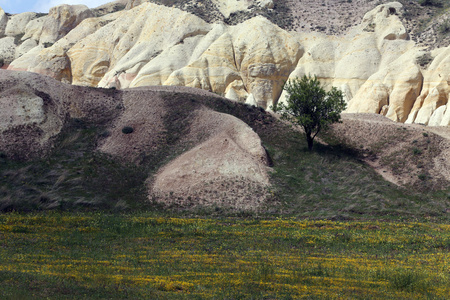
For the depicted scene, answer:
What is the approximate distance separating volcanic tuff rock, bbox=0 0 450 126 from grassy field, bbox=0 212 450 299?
42.5m

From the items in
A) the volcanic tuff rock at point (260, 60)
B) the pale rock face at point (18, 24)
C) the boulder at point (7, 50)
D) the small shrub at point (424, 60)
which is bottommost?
the boulder at point (7, 50)

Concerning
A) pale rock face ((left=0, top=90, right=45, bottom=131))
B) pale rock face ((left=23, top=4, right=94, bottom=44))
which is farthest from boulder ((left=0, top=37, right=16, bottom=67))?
pale rock face ((left=0, top=90, right=45, bottom=131))

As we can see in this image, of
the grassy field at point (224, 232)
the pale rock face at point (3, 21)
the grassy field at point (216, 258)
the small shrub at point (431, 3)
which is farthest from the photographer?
the pale rock face at point (3, 21)

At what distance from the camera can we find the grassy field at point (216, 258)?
1570 cm

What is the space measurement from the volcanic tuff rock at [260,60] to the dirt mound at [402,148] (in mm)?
18010

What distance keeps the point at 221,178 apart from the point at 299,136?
1502 centimetres

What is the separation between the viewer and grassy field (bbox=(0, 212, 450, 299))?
51.5ft

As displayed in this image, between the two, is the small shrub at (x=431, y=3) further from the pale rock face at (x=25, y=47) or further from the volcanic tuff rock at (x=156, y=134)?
the pale rock face at (x=25, y=47)

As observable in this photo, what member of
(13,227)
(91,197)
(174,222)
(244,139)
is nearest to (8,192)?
(91,197)

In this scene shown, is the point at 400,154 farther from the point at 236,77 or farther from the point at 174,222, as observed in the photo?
the point at 236,77

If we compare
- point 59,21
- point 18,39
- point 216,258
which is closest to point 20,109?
point 216,258

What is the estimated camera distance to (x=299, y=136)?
176 feet

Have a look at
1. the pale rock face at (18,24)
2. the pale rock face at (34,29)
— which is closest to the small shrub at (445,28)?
the pale rock face at (34,29)

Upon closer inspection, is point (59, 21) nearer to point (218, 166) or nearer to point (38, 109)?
point (38, 109)
